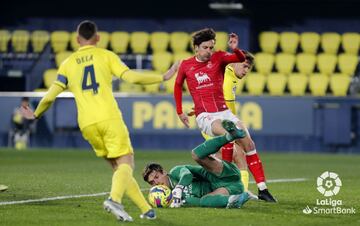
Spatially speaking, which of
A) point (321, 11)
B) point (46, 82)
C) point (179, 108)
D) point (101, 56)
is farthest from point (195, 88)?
point (321, 11)

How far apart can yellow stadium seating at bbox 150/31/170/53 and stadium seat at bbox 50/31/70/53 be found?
2.44 metres

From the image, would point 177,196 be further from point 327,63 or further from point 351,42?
point 351,42

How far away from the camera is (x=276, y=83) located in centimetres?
2627

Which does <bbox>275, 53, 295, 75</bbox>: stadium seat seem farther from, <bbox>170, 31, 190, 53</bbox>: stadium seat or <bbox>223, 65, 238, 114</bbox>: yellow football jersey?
<bbox>223, 65, 238, 114</bbox>: yellow football jersey

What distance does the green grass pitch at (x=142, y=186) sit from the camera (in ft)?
31.4

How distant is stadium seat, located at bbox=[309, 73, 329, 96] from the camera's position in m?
25.9

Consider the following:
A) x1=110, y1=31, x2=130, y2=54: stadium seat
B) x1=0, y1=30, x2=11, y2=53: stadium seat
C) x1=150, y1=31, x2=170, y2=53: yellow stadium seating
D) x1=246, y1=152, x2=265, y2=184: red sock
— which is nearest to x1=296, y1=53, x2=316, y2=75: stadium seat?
x1=150, y1=31, x2=170, y2=53: yellow stadium seating

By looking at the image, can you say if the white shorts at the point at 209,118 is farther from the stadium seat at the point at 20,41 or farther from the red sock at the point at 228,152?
the stadium seat at the point at 20,41

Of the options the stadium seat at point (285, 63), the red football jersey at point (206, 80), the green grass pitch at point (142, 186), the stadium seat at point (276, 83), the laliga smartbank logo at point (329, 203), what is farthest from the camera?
the stadium seat at point (285, 63)

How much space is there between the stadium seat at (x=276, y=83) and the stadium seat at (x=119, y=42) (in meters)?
4.77

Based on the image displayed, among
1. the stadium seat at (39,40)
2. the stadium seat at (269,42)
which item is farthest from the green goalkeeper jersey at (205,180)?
the stadium seat at (39,40)

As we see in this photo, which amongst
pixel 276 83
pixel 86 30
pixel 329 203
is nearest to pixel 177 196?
pixel 329 203

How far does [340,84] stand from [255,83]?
214 centimetres

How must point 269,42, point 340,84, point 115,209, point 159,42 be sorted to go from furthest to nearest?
point 159,42 → point 269,42 → point 340,84 → point 115,209
